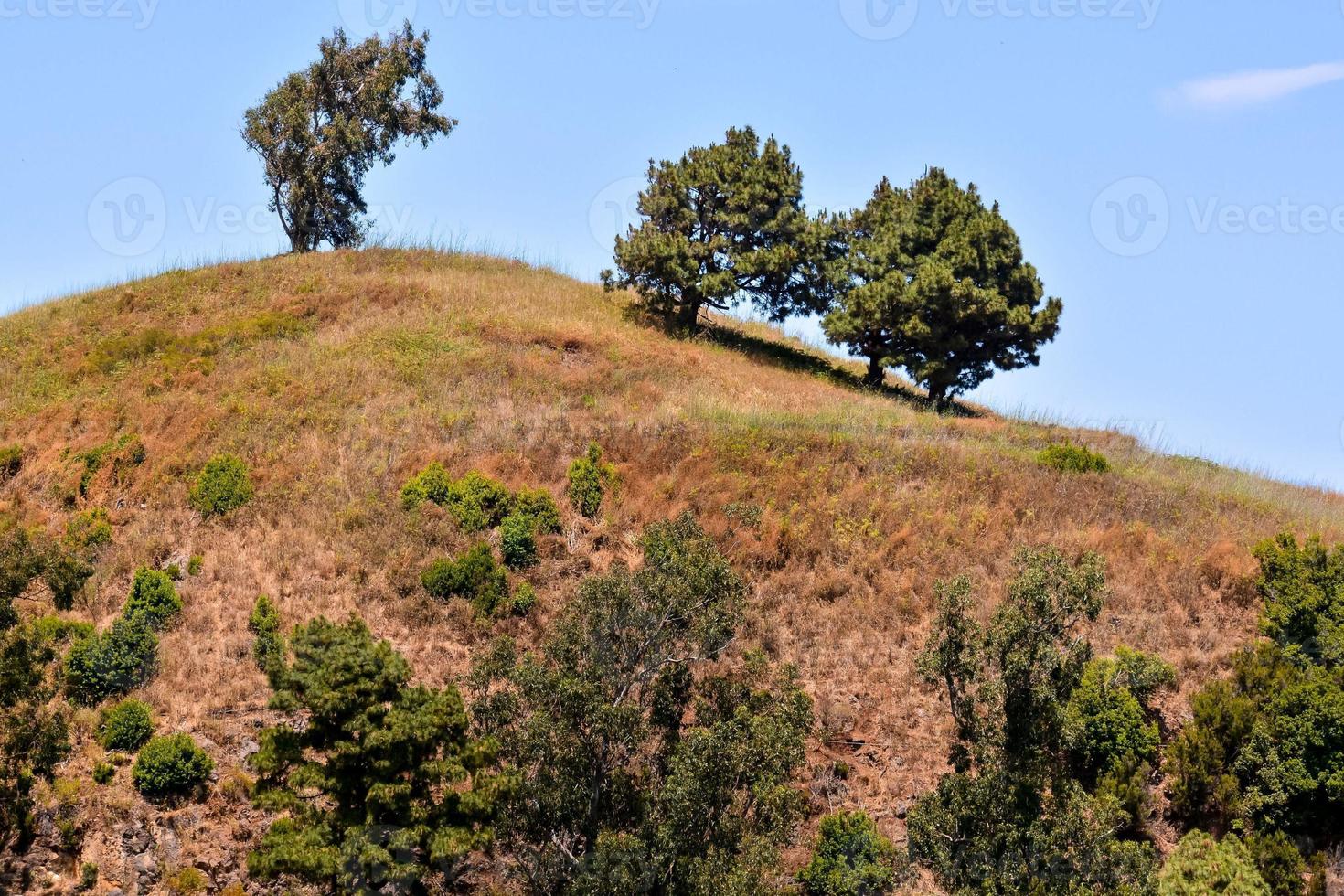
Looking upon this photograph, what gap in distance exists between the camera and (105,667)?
22.4m

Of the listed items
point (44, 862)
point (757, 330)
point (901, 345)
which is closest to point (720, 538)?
point (44, 862)

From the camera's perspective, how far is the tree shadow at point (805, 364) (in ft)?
135

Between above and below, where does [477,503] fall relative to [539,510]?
below

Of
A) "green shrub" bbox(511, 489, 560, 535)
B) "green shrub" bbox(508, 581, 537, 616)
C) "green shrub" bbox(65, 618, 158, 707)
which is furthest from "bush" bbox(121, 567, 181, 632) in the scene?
"green shrub" bbox(511, 489, 560, 535)

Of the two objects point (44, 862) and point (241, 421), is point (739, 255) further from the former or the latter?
point (44, 862)

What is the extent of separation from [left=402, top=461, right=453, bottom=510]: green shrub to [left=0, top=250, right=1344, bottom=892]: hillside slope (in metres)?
0.45

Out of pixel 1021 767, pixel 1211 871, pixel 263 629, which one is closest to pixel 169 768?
pixel 263 629

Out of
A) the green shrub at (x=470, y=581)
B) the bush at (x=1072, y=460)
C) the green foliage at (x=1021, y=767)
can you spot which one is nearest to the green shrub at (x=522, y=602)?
the green shrub at (x=470, y=581)

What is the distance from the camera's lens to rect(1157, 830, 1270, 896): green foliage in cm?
1870

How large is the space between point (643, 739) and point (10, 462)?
19.3m

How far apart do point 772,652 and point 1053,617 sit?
749cm

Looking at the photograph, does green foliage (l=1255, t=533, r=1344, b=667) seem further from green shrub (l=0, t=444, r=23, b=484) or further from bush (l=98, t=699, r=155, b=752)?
green shrub (l=0, t=444, r=23, b=484)

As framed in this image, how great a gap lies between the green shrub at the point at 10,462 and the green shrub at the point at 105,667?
30.1ft

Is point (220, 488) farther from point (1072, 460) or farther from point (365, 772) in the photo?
point (1072, 460)
